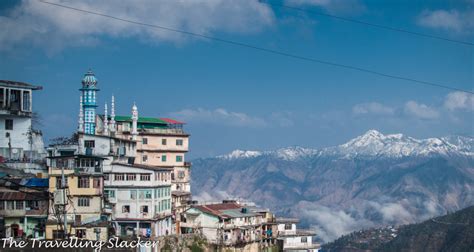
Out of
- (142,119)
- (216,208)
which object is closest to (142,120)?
(142,119)

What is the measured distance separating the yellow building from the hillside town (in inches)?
2.8

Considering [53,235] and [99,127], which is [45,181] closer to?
[53,235]

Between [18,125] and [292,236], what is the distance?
31.7 meters

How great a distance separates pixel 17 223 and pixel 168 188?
42.6 ft

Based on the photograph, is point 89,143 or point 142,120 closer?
point 89,143

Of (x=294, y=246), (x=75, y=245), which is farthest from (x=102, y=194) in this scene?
(x=294, y=246)

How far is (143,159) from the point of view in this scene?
71375 mm

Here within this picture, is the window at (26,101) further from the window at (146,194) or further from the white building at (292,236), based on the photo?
the white building at (292,236)

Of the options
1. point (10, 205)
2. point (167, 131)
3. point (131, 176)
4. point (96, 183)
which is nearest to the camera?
point (10, 205)

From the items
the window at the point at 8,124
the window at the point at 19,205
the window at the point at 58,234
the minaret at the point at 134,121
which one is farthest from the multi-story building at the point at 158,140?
the window at the point at 58,234

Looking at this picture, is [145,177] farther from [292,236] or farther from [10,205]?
[292,236]

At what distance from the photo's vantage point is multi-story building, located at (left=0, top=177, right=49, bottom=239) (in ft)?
171

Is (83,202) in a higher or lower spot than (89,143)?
lower

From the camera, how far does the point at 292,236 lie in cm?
8031
